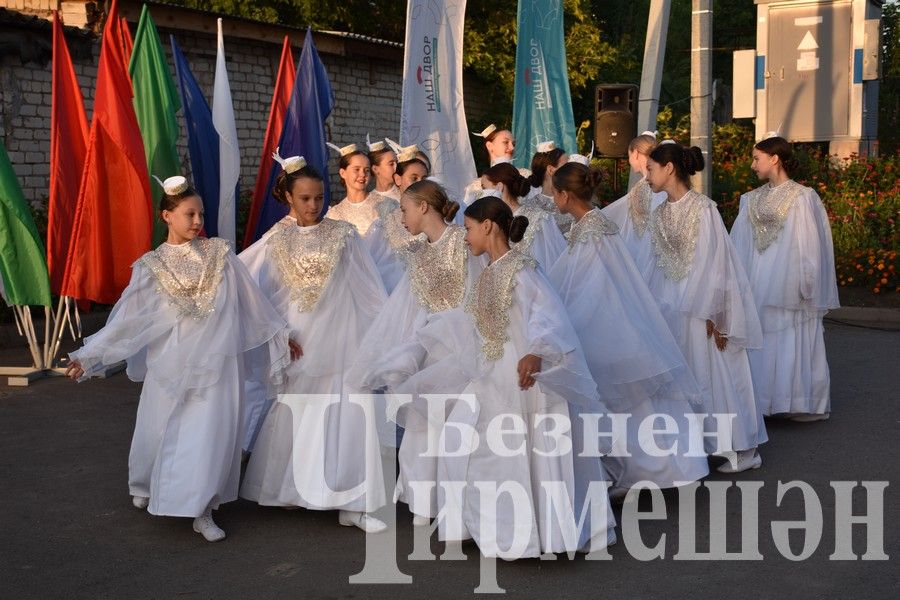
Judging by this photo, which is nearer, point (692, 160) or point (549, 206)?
point (692, 160)

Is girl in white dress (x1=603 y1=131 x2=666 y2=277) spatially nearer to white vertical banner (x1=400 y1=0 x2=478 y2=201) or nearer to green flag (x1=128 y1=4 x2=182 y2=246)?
white vertical banner (x1=400 y1=0 x2=478 y2=201)

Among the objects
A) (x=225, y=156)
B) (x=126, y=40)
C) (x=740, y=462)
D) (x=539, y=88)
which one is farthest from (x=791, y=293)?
Result: (x=126, y=40)

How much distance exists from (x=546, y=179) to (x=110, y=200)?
3685 millimetres

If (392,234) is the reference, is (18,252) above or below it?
below

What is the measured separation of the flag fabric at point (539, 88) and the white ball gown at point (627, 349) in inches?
206

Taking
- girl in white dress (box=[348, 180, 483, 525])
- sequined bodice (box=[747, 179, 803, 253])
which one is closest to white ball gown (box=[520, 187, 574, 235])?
sequined bodice (box=[747, 179, 803, 253])

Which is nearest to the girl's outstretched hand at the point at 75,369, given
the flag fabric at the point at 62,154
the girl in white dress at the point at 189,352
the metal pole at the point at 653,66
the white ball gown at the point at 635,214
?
the girl in white dress at the point at 189,352

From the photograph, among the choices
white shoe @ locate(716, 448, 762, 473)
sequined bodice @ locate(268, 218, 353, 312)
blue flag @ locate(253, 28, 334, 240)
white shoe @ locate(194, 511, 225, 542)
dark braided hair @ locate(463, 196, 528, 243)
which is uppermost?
blue flag @ locate(253, 28, 334, 240)

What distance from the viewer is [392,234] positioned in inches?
294

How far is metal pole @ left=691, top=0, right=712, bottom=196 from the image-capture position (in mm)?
13336

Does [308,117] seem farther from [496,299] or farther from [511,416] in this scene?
[511,416]

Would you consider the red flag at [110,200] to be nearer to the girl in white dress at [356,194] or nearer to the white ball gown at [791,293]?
the girl in white dress at [356,194]

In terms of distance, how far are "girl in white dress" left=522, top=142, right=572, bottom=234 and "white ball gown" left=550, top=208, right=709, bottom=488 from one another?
1.84 meters

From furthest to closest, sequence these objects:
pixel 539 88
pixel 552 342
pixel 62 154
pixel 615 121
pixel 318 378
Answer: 1. pixel 615 121
2. pixel 539 88
3. pixel 62 154
4. pixel 318 378
5. pixel 552 342
